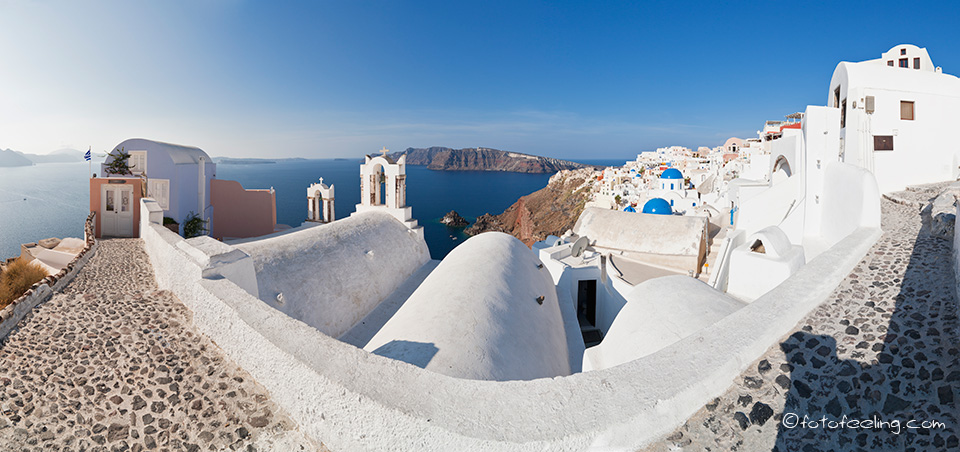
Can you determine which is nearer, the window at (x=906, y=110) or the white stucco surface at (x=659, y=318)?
the white stucco surface at (x=659, y=318)

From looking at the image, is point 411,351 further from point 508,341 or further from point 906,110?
point 906,110

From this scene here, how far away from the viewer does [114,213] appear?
9758 millimetres

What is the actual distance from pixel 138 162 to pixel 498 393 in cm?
1318

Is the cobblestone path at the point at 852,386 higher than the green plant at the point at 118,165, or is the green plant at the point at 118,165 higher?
the green plant at the point at 118,165

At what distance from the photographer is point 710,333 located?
8.36ft

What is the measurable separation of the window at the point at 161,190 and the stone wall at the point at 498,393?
10.7 meters

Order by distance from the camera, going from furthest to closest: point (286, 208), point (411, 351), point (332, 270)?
point (286, 208)
point (332, 270)
point (411, 351)

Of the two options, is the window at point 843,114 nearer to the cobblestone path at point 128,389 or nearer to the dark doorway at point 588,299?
the dark doorway at point 588,299

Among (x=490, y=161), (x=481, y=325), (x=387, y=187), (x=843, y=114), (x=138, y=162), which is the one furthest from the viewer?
(x=490, y=161)

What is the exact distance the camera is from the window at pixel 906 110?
30.9ft

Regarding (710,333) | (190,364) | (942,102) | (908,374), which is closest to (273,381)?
(190,364)

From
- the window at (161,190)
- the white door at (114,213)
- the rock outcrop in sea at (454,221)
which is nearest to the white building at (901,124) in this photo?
the white door at (114,213)

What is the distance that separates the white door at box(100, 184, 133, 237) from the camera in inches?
384

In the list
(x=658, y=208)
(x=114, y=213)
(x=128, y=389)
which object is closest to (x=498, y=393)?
(x=128, y=389)
